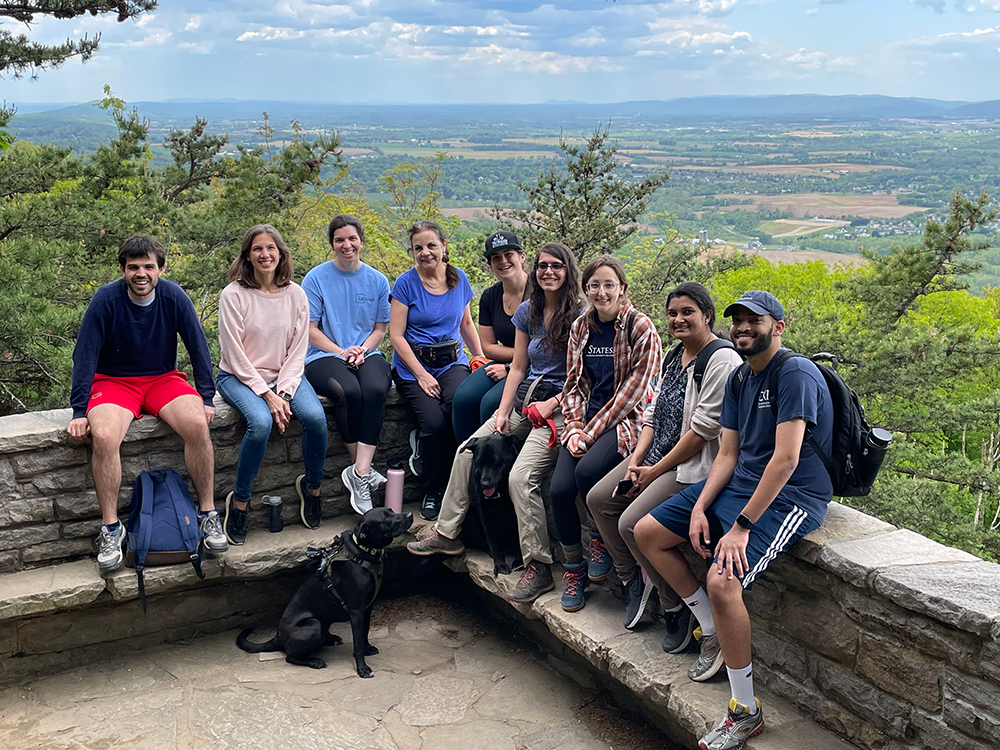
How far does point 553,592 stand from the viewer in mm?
4148

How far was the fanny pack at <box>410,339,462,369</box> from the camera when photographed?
194 inches

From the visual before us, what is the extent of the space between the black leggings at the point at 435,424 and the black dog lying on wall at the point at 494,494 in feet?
1.46

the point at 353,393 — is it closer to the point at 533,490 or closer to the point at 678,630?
the point at 533,490

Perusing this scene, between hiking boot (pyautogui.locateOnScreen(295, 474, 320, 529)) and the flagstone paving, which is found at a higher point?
hiking boot (pyautogui.locateOnScreen(295, 474, 320, 529))

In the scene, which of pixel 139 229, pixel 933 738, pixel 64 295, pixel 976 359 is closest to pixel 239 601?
pixel 933 738

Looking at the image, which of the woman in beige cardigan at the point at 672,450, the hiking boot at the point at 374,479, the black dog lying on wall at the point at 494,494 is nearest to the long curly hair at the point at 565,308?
the black dog lying on wall at the point at 494,494

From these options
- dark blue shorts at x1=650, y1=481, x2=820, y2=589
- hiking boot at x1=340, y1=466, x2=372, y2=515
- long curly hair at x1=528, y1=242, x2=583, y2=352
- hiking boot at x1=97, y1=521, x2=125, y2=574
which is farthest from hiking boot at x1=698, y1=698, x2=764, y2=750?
hiking boot at x1=97, y1=521, x2=125, y2=574

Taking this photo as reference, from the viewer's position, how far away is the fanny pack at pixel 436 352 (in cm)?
493

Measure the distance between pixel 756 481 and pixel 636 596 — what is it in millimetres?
975

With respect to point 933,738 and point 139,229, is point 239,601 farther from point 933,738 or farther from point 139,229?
point 139,229

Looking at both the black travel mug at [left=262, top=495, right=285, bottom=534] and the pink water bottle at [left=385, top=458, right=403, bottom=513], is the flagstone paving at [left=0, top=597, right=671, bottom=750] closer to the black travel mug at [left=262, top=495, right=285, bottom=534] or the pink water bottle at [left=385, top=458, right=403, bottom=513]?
the black travel mug at [left=262, top=495, right=285, bottom=534]

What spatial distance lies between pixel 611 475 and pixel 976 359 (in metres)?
10.1

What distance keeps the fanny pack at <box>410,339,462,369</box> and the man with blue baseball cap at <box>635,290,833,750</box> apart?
6.88 feet

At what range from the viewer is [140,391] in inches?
166
